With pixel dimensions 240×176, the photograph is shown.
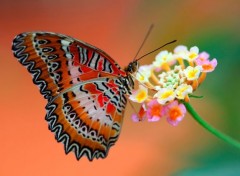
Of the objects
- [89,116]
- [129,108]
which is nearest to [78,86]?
[89,116]

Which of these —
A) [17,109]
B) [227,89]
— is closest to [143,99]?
[227,89]

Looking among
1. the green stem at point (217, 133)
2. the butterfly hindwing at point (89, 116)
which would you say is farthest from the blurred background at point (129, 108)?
the green stem at point (217, 133)

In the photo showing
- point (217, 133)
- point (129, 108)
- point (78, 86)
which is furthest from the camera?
point (129, 108)

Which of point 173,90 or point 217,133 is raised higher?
point 173,90

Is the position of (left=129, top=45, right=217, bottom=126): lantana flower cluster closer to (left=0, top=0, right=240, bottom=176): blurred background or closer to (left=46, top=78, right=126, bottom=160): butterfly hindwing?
(left=46, top=78, right=126, bottom=160): butterfly hindwing

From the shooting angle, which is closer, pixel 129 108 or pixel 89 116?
pixel 89 116

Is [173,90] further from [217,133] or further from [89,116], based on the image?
[89,116]

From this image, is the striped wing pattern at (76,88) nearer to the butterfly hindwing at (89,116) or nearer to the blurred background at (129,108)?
the butterfly hindwing at (89,116)
